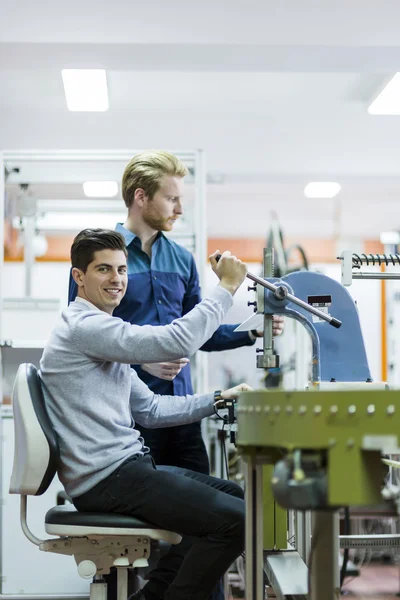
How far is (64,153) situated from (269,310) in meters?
1.81

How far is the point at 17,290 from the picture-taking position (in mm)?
9133

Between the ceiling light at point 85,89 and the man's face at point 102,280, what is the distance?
2518 mm

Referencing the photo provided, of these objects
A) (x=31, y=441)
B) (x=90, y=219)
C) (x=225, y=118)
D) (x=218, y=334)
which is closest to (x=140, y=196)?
(x=218, y=334)

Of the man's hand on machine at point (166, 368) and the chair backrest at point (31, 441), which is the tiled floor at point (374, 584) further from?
the chair backrest at point (31, 441)

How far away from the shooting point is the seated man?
6.40ft

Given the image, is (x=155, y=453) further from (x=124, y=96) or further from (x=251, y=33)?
(x=124, y=96)

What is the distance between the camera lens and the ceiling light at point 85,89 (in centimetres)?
451

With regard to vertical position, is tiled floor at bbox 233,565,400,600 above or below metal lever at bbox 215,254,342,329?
below

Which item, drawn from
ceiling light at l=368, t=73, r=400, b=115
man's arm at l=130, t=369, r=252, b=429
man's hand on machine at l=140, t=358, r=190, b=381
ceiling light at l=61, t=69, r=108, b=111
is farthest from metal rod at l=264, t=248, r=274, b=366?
ceiling light at l=368, t=73, r=400, b=115

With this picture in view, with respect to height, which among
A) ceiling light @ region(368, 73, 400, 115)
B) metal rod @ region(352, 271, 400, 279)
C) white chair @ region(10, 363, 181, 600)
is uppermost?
ceiling light @ region(368, 73, 400, 115)

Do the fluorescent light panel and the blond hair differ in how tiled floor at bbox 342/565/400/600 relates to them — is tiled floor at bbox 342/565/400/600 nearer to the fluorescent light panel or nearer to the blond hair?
the blond hair

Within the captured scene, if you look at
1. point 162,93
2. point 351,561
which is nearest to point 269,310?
point 351,561

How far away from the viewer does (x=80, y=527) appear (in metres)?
1.94

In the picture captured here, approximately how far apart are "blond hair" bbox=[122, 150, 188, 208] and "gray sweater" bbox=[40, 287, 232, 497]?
75 cm
